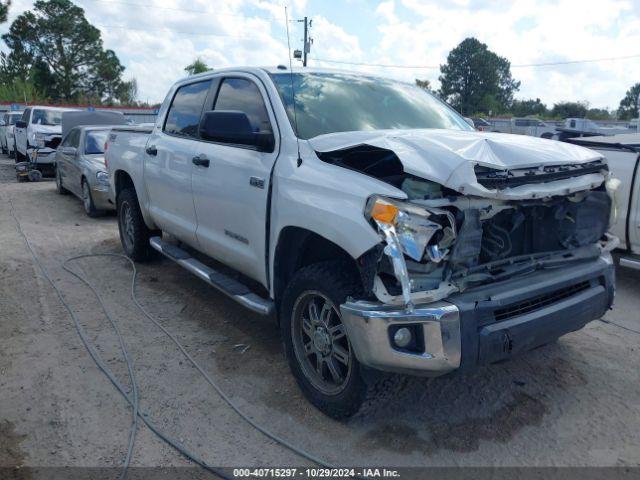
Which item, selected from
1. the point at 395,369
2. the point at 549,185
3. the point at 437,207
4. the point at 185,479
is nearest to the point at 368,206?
the point at 437,207

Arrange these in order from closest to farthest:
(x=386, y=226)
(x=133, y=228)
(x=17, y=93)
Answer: (x=386, y=226)
(x=133, y=228)
(x=17, y=93)

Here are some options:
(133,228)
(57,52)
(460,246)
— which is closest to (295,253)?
(460,246)

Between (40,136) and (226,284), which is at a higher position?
(40,136)

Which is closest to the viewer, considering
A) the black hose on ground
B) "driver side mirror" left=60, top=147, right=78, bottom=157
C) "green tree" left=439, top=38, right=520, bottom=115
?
the black hose on ground

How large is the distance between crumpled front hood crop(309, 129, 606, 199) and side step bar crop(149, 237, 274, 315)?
3.86ft

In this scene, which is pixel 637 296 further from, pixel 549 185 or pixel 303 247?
pixel 303 247

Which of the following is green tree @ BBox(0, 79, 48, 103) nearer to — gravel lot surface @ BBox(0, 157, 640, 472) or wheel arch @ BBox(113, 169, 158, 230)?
wheel arch @ BBox(113, 169, 158, 230)

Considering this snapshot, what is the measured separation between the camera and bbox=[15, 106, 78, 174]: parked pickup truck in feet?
49.3

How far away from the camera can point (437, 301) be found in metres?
2.77

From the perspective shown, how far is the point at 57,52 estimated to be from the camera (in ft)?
193

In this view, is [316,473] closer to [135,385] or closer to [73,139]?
[135,385]

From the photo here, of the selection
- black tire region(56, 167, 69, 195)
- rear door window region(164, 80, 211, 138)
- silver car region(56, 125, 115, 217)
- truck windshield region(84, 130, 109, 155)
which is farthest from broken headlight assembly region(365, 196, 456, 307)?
black tire region(56, 167, 69, 195)

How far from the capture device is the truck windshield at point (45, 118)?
55.6 ft

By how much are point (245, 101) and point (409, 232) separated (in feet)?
6.92
